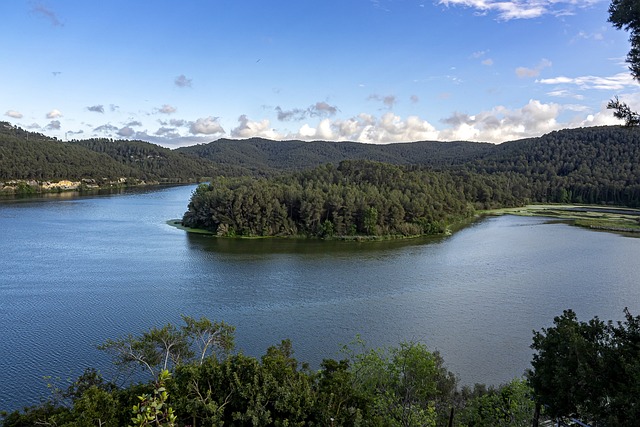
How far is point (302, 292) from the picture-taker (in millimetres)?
28281

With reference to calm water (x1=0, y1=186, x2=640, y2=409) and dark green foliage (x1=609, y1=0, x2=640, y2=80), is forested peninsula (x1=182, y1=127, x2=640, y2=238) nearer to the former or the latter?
calm water (x1=0, y1=186, x2=640, y2=409)

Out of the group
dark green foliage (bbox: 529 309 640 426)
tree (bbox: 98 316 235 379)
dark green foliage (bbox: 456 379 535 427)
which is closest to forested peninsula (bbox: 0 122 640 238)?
dark green foliage (bbox: 529 309 640 426)

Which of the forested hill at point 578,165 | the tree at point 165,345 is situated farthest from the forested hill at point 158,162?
the tree at point 165,345

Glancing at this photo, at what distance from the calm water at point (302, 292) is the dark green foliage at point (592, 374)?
29.0 feet

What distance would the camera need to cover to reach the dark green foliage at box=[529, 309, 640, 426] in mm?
7488

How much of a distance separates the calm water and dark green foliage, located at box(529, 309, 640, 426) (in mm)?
8824

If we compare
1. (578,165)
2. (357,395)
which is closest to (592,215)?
(578,165)

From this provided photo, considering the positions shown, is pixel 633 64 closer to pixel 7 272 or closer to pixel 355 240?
pixel 7 272

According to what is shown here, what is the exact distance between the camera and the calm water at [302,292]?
775 inches

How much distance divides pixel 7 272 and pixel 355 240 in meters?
30.1

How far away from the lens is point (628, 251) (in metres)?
43.4

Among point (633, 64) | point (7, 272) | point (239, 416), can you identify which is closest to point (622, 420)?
point (633, 64)

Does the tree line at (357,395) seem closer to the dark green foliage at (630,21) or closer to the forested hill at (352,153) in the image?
the dark green foliage at (630,21)

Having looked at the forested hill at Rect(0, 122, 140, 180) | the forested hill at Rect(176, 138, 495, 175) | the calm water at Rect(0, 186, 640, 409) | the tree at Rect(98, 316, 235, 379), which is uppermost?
the forested hill at Rect(176, 138, 495, 175)
